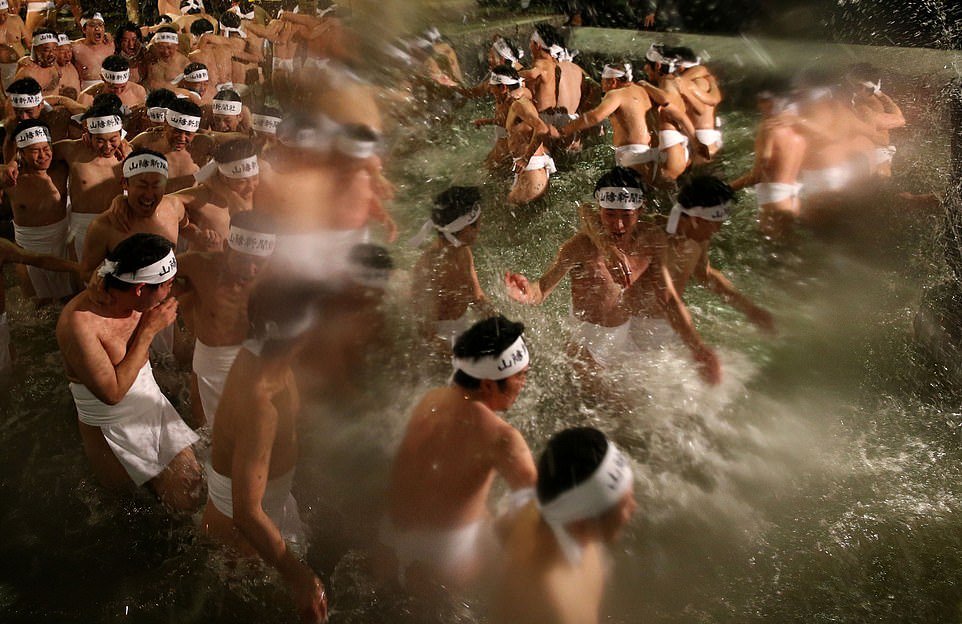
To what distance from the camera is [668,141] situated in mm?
5605

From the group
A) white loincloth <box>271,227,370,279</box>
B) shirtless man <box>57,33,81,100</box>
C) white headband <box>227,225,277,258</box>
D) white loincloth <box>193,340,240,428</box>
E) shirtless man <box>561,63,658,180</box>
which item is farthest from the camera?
shirtless man <box>57,33,81,100</box>

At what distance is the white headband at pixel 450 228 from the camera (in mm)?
3178

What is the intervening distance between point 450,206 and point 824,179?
2331 millimetres

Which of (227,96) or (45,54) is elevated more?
(227,96)

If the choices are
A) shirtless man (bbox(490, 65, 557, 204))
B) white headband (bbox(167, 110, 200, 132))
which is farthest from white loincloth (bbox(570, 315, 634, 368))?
white headband (bbox(167, 110, 200, 132))

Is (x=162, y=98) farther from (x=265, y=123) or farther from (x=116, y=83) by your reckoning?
(x=116, y=83)

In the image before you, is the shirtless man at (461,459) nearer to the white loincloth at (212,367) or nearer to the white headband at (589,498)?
the white headband at (589,498)

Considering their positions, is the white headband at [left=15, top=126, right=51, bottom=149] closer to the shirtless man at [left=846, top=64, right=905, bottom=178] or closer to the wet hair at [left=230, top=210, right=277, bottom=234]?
the wet hair at [left=230, top=210, right=277, bottom=234]

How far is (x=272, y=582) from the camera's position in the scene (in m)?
2.85

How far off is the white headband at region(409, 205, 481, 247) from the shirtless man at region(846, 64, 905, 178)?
2.57 metres

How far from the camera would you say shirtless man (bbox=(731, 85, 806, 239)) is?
12.9 ft

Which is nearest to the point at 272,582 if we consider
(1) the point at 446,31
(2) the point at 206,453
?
(2) the point at 206,453

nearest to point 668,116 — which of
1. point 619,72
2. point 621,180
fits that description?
point 619,72

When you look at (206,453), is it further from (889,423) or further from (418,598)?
(889,423)
